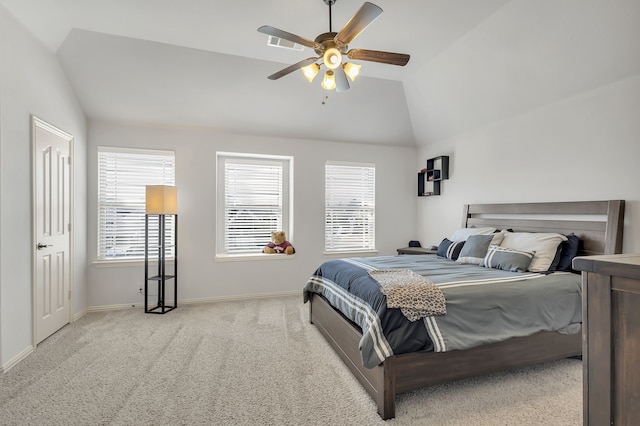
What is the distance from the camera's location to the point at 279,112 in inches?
177

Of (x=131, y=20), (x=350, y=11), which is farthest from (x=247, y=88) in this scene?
(x=350, y=11)

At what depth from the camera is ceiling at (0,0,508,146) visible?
283 cm

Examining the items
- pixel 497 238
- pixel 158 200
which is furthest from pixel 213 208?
pixel 497 238

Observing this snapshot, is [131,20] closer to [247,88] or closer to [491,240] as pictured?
[247,88]

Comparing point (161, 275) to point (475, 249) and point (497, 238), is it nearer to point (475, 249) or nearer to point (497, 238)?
point (475, 249)

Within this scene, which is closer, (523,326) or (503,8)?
(523,326)

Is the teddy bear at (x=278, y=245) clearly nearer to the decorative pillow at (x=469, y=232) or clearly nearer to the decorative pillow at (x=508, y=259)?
the decorative pillow at (x=469, y=232)

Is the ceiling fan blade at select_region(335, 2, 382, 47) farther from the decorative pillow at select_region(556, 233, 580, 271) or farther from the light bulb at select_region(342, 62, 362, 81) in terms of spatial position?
the decorative pillow at select_region(556, 233, 580, 271)

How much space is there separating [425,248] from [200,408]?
4.11 m

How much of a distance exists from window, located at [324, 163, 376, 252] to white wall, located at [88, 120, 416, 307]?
12 centimetres

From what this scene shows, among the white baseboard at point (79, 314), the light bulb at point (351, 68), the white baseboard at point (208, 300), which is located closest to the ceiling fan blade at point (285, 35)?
the light bulb at point (351, 68)

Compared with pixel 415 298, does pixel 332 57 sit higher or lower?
higher

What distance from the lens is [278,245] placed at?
16.3 feet

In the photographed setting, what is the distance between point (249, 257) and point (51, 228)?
2.32m
